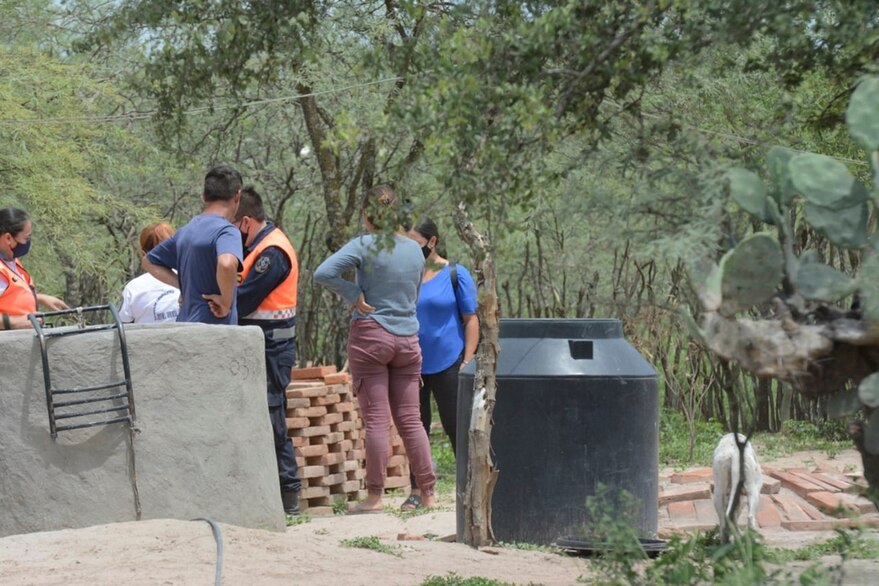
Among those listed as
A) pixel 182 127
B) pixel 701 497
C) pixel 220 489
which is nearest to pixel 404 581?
pixel 220 489

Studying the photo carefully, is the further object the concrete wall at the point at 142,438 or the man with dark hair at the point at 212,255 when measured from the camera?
the man with dark hair at the point at 212,255

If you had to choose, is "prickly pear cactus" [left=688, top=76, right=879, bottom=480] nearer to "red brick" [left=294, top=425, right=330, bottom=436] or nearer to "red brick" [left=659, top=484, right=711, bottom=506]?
"red brick" [left=659, top=484, right=711, bottom=506]

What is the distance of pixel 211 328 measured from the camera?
5.98m

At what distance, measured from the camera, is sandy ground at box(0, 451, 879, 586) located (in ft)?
16.6

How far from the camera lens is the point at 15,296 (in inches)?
281

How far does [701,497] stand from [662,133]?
14.5ft

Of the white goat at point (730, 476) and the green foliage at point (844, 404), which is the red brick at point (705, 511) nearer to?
the white goat at point (730, 476)

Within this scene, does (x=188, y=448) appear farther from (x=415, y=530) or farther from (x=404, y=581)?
(x=415, y=530)

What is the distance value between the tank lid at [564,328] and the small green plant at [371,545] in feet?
4.14

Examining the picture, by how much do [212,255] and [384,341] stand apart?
4.13 feet

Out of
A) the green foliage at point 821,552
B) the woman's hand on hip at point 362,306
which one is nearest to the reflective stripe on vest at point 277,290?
the woman's hand on hip at point 362,306

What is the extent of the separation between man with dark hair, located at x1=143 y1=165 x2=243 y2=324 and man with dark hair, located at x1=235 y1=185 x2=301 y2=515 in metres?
0.39

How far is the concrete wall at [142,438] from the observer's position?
567 centimetres

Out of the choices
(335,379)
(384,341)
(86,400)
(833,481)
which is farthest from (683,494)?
(86,400)
